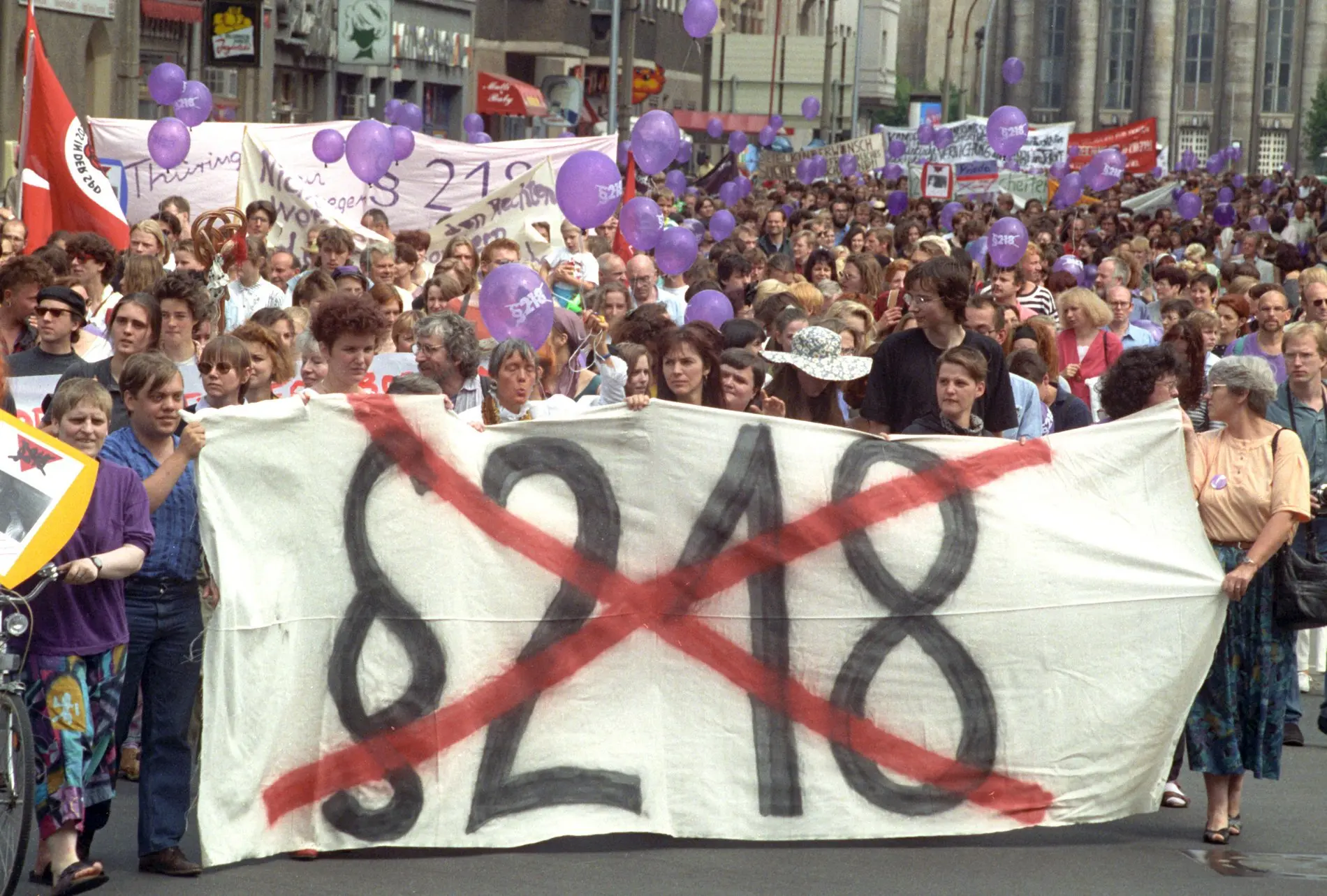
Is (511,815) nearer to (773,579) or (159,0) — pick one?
(773,579)

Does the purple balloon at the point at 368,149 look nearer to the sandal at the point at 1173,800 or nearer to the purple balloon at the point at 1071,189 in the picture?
the sandal at the point at 1173,800

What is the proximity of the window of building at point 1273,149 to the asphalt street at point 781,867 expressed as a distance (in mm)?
111124

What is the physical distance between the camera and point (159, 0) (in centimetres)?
3478

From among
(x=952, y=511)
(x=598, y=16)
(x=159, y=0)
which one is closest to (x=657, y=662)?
(x=952, y=511)

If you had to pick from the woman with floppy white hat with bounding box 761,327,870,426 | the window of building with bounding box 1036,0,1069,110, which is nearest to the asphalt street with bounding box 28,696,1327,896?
the woman with floppy white hat with bounding box 761,327,870,426

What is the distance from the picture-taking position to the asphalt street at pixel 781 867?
20.2 feet

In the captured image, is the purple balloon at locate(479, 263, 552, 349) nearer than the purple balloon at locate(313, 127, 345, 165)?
Yes

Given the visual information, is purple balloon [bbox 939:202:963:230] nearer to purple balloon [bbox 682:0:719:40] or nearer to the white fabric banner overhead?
purple balloon [bbox 682:0:719:40]

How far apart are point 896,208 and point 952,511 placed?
2286 cm

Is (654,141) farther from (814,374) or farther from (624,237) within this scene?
(814,374)

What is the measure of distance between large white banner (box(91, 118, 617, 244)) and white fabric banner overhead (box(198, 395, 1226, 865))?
12.2 meters

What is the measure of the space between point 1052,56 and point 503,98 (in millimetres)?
67926

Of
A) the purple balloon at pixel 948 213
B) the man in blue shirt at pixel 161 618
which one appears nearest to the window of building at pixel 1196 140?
the purple balloon at pixel 948 213

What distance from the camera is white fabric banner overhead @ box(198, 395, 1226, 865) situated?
6.41 metres
